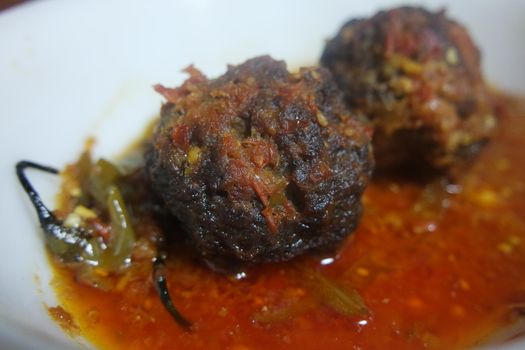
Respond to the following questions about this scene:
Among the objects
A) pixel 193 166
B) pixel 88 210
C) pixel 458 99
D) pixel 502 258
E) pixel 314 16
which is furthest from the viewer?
pixel 314 16

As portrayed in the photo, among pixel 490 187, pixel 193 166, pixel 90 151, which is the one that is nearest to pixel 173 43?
pixel 90 151

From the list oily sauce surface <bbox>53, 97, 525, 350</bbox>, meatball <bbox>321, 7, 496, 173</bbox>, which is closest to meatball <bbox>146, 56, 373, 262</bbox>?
oily sauce surface <bbox>53, 97, 525, 350</bbox>

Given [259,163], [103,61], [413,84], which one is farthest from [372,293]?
[103,61]

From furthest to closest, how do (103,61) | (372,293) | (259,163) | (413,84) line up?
(103,61) < (413,84) < (372,293) < (259,163)

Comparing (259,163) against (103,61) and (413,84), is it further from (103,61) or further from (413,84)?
(103,61)

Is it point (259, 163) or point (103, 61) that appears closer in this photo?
point (259, 163)

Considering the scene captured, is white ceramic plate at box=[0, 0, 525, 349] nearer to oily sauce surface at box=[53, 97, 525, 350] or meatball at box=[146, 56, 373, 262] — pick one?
oily sauce surface at box=[53, 97, 525, 350]

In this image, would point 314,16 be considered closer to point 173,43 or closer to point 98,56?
point 173,43
